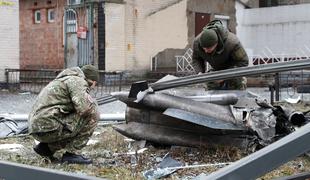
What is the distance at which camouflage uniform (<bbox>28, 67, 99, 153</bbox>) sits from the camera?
4.99 meters

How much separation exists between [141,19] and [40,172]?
17874 millimetres

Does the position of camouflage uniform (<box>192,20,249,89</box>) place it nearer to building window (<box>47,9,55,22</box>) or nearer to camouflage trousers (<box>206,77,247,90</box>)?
camouflage trousers (<box>206,77,247,90</box>)

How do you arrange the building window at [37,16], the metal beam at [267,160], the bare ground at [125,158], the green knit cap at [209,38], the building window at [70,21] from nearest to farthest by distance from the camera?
the metal beam at [267,160] < the bare ground at [125,158] < the green knit cap at [209,38] < the building window at [70,21] < the building window at [37,16]

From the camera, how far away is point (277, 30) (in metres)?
23.9

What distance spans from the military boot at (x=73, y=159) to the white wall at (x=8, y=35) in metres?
10.8

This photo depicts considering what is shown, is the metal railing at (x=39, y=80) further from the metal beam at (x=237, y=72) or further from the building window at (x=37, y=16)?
the metal beam at (x=237, y=72)

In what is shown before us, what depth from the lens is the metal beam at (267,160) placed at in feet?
7.09

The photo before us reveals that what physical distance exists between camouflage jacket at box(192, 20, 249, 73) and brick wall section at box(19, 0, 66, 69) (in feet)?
46.0

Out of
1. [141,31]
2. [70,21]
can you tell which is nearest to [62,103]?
[70,21]

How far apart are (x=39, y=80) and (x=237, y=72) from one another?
1314 cm

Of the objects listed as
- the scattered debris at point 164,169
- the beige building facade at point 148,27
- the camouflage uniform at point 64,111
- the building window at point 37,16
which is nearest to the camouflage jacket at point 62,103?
the camouflage uniform at point 64,111

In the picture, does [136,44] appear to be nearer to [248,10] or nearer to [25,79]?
[25,79]

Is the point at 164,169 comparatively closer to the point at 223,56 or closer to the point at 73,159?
the point at 73,159

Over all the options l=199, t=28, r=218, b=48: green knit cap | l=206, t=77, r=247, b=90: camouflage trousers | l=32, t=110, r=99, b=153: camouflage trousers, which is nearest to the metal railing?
l=206, t=77, r=247, b=90: camouflage trousers
